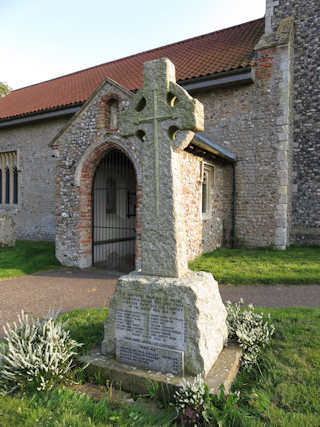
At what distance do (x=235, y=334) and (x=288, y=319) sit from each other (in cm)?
118

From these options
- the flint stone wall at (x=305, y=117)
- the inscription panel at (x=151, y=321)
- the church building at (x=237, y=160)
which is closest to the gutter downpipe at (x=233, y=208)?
the church building at (x=237, y=160)

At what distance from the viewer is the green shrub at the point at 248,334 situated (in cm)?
322

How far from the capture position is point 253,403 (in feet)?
8.48

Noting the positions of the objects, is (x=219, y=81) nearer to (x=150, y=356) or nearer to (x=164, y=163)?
(x=164, y=163)

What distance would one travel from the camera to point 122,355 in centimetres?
309

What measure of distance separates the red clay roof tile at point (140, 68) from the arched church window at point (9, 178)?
2034 mm

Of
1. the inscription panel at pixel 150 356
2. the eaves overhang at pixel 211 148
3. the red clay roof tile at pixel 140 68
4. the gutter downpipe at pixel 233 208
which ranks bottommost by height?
the inscription panel at pixel 150 356

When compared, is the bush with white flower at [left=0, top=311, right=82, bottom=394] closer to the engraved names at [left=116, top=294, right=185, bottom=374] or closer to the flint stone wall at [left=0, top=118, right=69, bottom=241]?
the engraved names at [left=116, top=294, right=185, bottom=374]

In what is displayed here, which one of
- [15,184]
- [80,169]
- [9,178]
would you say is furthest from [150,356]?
[9,178]

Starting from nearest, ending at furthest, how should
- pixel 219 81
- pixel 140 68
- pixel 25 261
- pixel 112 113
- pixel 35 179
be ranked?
pixel 112 113 < pixel 25 261 < pixel 219 81 < pixel 35 179 < pixel 140 68

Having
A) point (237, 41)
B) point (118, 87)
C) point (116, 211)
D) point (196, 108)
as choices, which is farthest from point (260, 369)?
point (237, 41)

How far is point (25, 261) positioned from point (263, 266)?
21.9 feet

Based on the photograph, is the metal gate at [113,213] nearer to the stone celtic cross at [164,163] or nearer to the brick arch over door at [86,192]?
the brick arch over door at [86,192]

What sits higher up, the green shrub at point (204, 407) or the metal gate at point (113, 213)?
the metal gate at point (113, 213)
